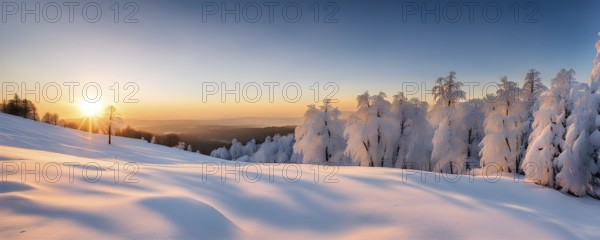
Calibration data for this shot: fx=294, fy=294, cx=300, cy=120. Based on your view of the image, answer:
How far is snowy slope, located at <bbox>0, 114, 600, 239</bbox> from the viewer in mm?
5258

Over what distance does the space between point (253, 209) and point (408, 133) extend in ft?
69.2

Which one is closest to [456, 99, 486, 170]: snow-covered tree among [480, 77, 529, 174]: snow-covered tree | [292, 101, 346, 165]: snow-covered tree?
[480, 77, 529, 174]: snow-covered tree

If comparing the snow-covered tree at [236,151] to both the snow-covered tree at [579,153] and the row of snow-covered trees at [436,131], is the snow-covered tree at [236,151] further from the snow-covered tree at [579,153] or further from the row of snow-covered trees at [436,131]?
the snow-covered tree at [579,153]

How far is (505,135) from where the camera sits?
22.2m

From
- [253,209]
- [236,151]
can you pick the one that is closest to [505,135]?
[253,209]

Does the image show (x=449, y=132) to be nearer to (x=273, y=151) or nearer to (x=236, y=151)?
(x=273, y=151)

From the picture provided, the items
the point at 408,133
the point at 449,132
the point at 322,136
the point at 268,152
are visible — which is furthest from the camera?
the point at 268,152

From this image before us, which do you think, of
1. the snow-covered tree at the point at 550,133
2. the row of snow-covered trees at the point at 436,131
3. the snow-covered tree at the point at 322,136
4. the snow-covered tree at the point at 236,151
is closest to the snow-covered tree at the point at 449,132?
the row of snow-covered trees at the point at 436,131

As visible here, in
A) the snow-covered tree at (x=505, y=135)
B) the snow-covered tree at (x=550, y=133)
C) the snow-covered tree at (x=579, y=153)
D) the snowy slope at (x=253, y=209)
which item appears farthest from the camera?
the snow-covered tree at (x=505, y=135)

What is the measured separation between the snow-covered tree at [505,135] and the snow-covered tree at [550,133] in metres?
9.95

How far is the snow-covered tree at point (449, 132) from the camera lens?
2416 centimetres

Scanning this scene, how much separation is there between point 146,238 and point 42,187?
12.1ft

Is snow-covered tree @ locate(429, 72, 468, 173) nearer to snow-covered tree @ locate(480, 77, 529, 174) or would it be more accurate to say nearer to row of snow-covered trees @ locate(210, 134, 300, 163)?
snow-covered tree @ locate(480, 77, 529, 174)

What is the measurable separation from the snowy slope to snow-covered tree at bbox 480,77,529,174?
1312 cm
